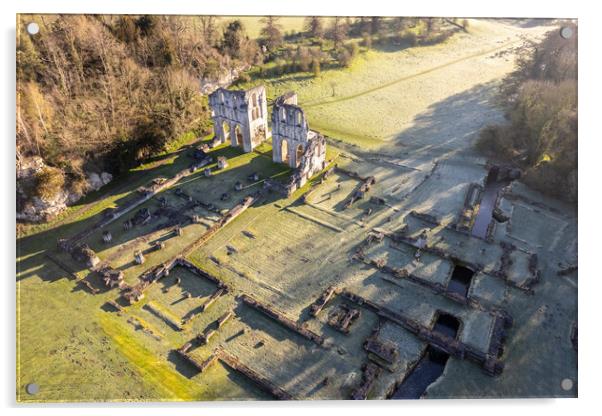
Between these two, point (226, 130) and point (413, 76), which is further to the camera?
A: point (413, 76)

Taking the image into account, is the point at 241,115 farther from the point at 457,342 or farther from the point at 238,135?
the point at 457,342

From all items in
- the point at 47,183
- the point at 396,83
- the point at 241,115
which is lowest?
the point at 47,183

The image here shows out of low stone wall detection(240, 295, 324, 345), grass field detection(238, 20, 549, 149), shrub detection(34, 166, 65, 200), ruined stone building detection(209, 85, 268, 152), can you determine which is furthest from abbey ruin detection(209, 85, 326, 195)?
shrub detection(34, 166, 65, 200)

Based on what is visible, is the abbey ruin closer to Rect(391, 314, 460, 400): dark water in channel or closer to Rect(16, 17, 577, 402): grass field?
Rect(16, 17, 577, 402): grass field

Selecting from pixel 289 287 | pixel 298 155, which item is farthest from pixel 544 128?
pixel 289 287

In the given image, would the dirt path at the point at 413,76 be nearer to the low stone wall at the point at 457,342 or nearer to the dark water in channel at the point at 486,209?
the dark water in channel at the point at 486,209

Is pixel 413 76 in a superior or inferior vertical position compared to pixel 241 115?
superior
